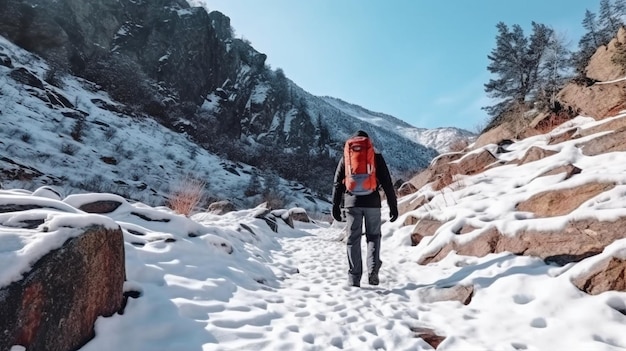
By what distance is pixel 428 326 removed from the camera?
282cm

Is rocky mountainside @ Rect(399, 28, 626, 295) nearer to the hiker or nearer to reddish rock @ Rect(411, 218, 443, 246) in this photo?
reddish rock @ Rect(411, 218, 443, 246)

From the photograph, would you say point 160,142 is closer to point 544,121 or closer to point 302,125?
point 544,121

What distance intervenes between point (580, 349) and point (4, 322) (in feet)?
10.5

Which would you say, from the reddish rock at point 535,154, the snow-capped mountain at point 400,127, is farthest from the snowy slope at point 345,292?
the snow-capped mountain at point 400,127

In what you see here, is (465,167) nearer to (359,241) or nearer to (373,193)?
(373,193)

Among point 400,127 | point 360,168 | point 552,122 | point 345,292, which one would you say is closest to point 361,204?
point 360,168

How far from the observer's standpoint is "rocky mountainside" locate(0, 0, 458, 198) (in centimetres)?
2616

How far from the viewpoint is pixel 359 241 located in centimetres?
411

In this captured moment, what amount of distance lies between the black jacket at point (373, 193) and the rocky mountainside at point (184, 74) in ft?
46.8

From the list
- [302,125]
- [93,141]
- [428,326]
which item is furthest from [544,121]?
[302,125]

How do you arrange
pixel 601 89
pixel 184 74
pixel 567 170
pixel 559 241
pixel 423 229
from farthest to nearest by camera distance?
pixel 184 74 → pixel 601 89 → pixel 423 229 → pixel 567 170 → pixel 559 241

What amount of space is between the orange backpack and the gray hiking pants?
247 mm

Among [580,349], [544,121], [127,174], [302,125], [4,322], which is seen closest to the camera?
[4,322]

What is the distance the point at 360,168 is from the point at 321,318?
178 centimetres
